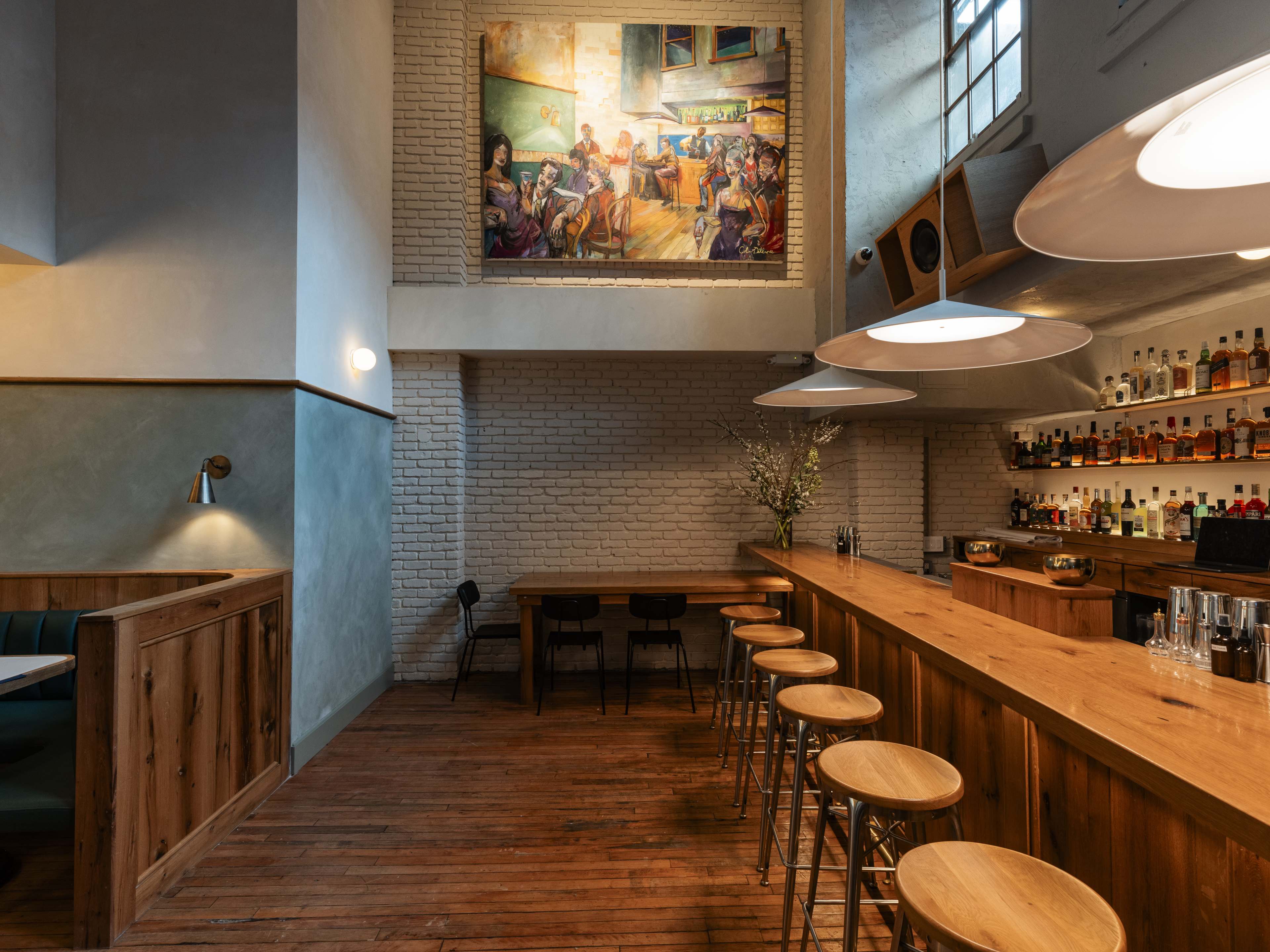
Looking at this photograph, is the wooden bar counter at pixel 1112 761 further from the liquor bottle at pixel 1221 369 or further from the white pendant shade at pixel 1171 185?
the liquor bottle at pixel 1221 369

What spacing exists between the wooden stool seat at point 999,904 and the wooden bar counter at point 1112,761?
25 cm

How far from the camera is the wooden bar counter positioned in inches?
46.9

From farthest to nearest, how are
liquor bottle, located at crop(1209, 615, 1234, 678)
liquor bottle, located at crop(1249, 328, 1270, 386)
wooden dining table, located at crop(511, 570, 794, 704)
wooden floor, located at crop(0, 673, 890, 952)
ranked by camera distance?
1. wooden dining table, located at crop(511, 570, 794, 704)
2. liquor bottle, located at crop(1249, 328, 1270, 386)
3. wooden floor, located at crop(0, 673, 890, 952)
4. liquor bottle, located at crop(1209, 615, 1234, 678)

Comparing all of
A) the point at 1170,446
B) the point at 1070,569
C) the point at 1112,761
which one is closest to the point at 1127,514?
the point at 1170,446

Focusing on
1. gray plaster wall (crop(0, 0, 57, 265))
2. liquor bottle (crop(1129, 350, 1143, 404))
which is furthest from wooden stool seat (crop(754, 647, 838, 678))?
gray plaster wall (crop(0, 0, 57, 265))

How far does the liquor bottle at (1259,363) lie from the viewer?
3.37 m

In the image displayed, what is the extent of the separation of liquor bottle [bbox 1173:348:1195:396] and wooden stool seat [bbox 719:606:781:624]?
278cm

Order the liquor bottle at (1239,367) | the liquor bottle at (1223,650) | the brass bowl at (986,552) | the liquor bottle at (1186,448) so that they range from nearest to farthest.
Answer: the liquor bottle at (1223,650)
the brass bowl at (986,552)
the liquor bottle at (1239,367)
the liquor bottle at (1186,448)

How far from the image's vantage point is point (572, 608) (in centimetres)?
439

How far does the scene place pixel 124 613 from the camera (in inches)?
88.0

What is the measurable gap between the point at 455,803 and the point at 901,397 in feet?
10.1

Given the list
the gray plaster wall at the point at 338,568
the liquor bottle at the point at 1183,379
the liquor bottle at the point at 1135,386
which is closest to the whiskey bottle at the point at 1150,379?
the liquor bottle at the point at 1135,386

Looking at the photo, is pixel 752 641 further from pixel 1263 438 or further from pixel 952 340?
pixel 1263 438

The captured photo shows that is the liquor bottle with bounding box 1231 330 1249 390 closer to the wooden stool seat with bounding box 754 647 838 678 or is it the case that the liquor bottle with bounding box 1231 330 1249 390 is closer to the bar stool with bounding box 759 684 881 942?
the wooden stool seat with bounding box 754 647 838 678
